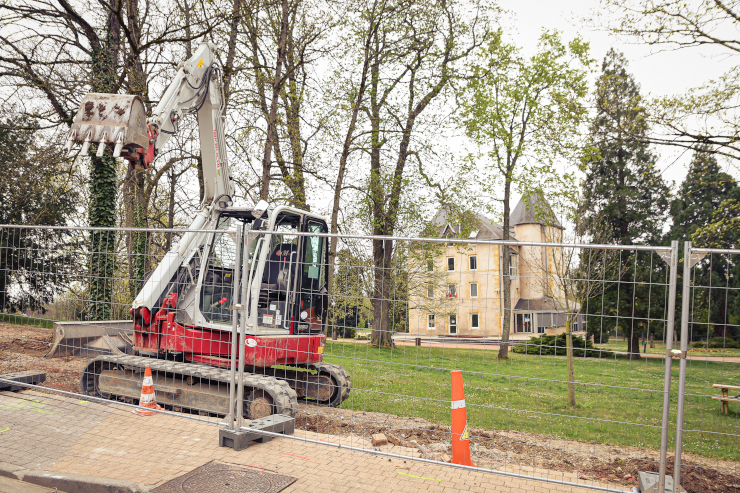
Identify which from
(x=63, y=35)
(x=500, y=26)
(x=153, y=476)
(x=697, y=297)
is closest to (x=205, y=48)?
(x=153, y=476)

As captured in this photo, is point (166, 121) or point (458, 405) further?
point (166, 121)

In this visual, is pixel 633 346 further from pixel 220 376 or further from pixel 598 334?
pixel 220 376

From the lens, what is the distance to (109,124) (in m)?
6.15

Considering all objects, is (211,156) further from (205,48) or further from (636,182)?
(636,182)

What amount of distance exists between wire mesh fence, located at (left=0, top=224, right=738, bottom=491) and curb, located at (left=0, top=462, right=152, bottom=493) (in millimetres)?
1109

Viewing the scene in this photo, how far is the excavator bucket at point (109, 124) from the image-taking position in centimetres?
612

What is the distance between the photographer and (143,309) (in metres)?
7.29

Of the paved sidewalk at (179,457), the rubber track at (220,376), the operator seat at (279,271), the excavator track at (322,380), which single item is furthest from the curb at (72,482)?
the excavator track at (322,380)

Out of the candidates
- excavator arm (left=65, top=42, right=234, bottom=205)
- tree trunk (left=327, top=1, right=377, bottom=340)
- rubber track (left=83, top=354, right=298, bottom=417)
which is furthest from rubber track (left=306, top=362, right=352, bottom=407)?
tree trunk (left=327, top=1, right=377, bottom=340)

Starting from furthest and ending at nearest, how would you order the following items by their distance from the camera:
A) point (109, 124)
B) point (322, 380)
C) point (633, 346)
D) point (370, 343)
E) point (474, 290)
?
point (322, 380) → point (109, 124) → point (370, 343) → point (474, 290) → point (633, 346)

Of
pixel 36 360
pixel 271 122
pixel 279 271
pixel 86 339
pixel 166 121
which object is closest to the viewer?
pixel 166 121

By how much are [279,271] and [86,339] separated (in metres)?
4.78

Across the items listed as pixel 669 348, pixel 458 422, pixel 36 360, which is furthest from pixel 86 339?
pixel 669 348

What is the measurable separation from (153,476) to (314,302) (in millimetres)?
3990
